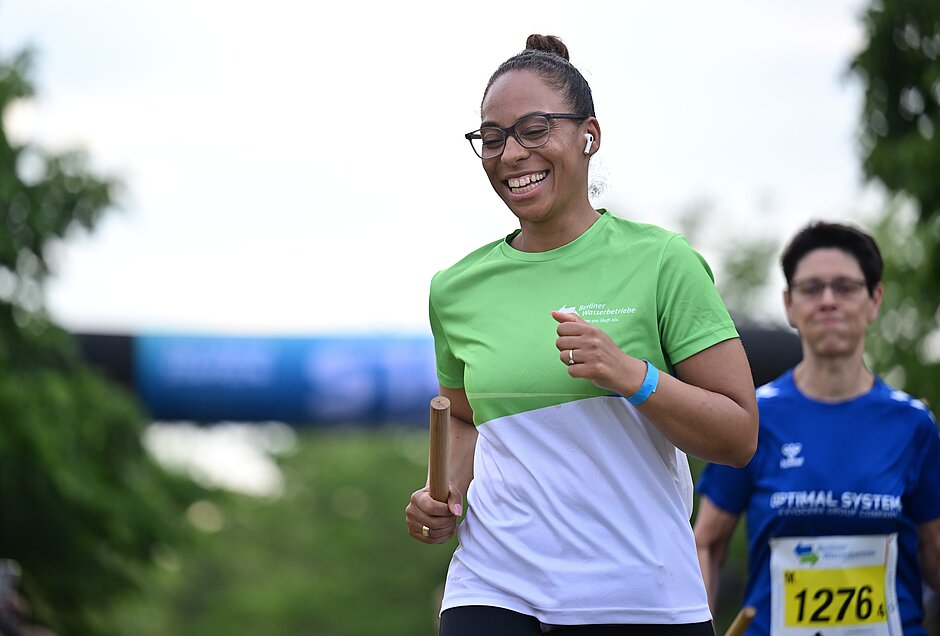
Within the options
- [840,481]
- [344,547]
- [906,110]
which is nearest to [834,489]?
[840,481]

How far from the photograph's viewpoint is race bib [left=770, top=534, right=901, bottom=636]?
4.41 meters

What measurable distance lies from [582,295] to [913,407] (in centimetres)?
201

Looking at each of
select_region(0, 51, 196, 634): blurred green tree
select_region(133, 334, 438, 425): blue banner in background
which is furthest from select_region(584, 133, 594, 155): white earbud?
select_region(133, 334, 438, 425): blue banner in background

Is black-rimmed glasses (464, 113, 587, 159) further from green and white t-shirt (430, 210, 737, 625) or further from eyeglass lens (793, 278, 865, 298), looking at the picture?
eyeglass lens (793, 278, 865, 298)

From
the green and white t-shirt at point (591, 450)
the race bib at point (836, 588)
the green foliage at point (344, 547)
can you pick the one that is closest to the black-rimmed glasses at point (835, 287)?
the race bib at point (836, 588)

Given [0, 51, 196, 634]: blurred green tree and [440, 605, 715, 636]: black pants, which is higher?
[440, 605, 715, 636]: black pants

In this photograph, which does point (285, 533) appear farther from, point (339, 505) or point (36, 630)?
point (36, 630)

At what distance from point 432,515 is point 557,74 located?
3.12ft

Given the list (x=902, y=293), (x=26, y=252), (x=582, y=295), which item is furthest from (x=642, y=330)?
(x=26, y=252)

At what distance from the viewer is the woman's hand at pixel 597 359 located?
2.76m

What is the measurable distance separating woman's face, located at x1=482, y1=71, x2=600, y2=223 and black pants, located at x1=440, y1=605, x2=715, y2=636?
2.64 feet

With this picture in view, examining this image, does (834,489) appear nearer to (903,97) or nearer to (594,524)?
(594,524)

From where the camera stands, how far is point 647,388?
280 centimetres

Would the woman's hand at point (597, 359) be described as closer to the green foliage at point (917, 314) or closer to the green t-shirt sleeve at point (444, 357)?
the green t-shirt sleeve at point (444, 357)
